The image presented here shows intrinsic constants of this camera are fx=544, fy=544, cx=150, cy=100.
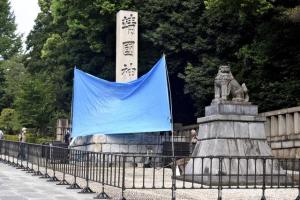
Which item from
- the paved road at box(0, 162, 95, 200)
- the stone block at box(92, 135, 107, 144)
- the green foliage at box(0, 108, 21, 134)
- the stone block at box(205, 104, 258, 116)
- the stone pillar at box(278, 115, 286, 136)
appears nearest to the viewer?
the paved road at box(0, 162, 95, 200)

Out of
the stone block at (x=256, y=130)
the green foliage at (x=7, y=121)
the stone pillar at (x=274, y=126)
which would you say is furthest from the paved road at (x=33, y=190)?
the green foliage at (x=7, y=121)

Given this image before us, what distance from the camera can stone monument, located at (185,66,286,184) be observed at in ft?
47.3

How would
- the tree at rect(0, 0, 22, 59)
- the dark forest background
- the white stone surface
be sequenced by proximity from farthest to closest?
the tree at rect(0, 0, 22, 59)
the white stone surface
the dark forest background

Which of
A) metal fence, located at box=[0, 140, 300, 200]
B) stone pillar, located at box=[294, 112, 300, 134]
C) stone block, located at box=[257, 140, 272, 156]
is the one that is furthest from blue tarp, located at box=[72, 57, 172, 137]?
stone pillar, located at box=[294, 112, 300, 134]

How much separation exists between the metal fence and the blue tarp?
1.51 meters

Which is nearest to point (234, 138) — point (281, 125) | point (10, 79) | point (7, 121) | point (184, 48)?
point (281, 125)

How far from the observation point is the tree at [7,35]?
5526cm

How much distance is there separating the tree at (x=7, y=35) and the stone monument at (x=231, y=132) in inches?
1695

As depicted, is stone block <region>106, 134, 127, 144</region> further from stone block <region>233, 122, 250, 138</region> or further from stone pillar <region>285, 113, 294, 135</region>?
stone block <region>233, 122, 250, 138</region>

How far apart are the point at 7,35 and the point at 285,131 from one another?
4511 cm

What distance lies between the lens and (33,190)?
12406mm

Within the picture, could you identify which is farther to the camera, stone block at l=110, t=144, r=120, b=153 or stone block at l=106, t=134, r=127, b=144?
stone block at l=106, t=134, r=127, b=144

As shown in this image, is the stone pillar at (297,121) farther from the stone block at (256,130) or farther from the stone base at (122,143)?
the stone base at (122,143)

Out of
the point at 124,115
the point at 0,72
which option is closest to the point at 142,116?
the point at 124,115
